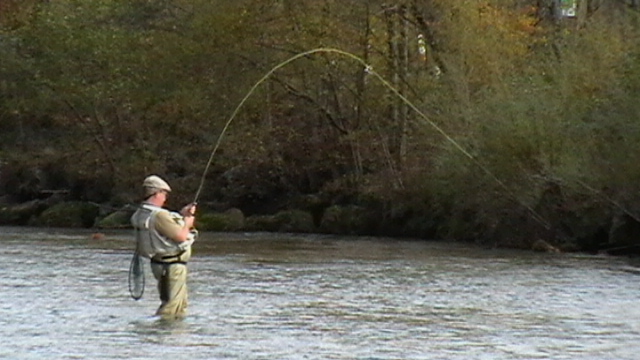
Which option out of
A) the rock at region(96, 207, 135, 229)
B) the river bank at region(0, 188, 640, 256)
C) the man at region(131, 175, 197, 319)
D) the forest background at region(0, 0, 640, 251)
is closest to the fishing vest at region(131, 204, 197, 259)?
the man at region(131, 175, 197, 319)

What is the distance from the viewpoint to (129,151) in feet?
148

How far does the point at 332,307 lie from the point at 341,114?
21.6 m

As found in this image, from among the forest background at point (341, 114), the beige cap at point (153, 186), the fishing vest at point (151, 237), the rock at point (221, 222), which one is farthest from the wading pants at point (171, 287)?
the rock at point (221, 222)

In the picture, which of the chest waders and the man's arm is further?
the chest waders

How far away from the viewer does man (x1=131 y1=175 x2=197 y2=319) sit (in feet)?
46.1

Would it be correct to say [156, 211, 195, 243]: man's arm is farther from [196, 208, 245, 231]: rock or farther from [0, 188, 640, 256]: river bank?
[196, 208, 245, 231]: rock

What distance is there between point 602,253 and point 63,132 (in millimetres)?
23742

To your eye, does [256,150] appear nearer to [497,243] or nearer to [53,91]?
[53,91]

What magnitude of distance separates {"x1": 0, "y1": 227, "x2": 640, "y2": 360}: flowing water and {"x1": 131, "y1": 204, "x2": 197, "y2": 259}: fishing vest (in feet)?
2.62

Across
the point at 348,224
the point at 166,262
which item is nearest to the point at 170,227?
the point at 166,262

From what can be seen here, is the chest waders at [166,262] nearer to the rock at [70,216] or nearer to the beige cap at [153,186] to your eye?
the beige cap at [153,186]

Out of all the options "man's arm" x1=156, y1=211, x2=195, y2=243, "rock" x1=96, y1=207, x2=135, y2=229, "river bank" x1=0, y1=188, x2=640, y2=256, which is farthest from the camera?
"rock" x1=96, y1=207, x2=135, y2=229

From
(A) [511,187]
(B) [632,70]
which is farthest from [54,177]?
(B) [632,70]

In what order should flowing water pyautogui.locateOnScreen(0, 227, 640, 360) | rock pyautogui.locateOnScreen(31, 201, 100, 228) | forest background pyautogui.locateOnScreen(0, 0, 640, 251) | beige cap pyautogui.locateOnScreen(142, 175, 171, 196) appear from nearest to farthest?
flowing water pyautogui.locateOnScreen(0, 227, 640, 360)
beige cap pyautogui.locateOnScreen(142, 175, 171, 196)
forest background pyautogui.locateOnScreen(0, 0, 640, 251)
rock pyautogui.locateOnScreen(31, 201, 100, 228)
